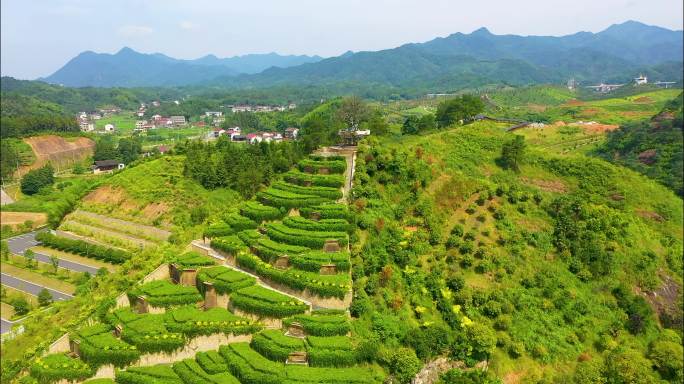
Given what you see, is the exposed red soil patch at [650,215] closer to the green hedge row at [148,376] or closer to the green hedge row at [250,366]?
the green hedge row at [250,366]

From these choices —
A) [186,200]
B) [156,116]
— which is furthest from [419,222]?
[156,116]

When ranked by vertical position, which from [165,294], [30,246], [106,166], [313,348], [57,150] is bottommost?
→ [30,246]

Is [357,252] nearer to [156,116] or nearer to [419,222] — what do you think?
[419,222]

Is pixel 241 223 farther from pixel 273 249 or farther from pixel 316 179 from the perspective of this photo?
pixel 316 179

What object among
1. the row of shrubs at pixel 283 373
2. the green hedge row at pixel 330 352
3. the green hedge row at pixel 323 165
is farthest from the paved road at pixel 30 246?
the green hedge row at pixel 330 352

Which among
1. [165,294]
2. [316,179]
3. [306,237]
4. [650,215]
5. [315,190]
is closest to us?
[165,294]

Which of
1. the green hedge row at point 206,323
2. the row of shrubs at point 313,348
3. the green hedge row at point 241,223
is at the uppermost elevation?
the green hedge row at point 241,223

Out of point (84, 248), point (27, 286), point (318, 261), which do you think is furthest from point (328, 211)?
point (27, 286)
